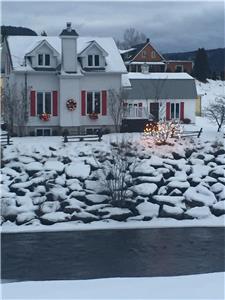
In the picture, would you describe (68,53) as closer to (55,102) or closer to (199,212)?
(55,102)

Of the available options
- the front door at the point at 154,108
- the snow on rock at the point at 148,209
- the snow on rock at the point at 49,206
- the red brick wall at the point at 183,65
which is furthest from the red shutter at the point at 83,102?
the red brick wall at the point at 183,65

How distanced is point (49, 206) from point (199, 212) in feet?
17.9

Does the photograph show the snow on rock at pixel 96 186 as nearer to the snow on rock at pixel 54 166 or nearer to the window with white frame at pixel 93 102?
the snow on rock at pixel 54 166

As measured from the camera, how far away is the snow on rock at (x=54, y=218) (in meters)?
20.9

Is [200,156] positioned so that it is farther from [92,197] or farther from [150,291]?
[150,291]

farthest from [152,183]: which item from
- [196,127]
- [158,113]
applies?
[158,113]

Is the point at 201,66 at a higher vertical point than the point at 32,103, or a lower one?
higher

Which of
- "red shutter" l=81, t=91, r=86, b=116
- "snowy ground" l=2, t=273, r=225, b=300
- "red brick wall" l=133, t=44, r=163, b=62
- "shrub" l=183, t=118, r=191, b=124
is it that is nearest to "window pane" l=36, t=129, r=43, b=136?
"red shutter" l=81, t=91, r=86, b=116

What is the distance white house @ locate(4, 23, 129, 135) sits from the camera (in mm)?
28516

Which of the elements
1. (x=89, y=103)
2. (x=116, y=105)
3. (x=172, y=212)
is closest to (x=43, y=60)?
(x=89, y=103)

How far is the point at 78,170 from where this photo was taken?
24.6m

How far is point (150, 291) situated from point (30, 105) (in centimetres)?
2068

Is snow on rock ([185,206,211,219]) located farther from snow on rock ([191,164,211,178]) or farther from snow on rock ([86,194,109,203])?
snow on rock ([86,194,109,203])

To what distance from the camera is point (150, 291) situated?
28.7 ft
